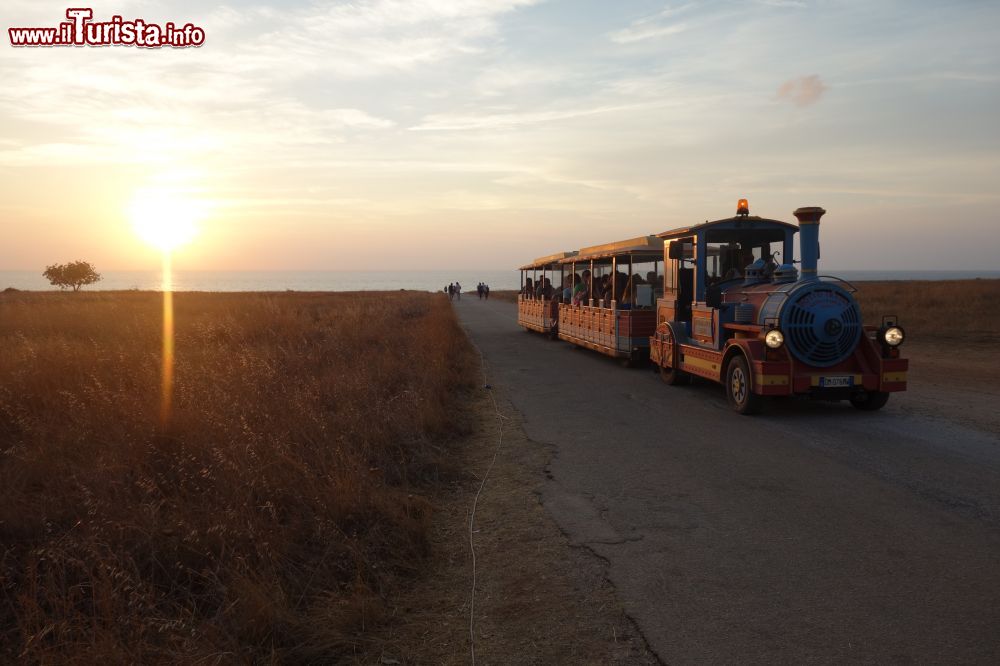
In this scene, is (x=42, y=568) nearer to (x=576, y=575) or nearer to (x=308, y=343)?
(x=576, y=575)

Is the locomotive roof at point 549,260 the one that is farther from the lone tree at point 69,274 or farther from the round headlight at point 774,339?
the lone tree at point 69,274

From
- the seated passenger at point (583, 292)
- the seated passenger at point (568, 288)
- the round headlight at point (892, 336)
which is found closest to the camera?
the round headlight at point (892, 336)

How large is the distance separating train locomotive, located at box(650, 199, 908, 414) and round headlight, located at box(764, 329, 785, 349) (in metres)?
0.01

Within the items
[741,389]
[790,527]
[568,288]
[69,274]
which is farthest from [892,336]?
[69,274]

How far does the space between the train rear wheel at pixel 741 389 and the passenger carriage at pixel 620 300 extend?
4.46 meters

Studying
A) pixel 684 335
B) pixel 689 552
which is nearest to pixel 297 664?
pixel 689 552

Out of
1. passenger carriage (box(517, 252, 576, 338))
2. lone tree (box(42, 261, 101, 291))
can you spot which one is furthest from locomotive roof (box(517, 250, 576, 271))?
lone tree (box(42, 261, 101, 291))

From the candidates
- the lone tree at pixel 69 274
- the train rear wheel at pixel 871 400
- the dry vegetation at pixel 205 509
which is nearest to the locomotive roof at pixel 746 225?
the train rear wheel at pixel 871 400

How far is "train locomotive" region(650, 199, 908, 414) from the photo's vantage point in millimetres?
9477

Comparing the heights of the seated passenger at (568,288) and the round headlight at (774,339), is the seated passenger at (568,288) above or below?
above

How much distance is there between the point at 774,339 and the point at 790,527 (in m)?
4.62

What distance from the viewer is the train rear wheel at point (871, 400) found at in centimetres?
979

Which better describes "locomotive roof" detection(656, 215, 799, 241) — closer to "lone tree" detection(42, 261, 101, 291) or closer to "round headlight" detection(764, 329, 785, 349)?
"round headlight" detection(764, 329, 785, 349)

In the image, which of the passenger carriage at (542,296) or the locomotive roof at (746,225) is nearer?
the locomotive roof at (746,225)
